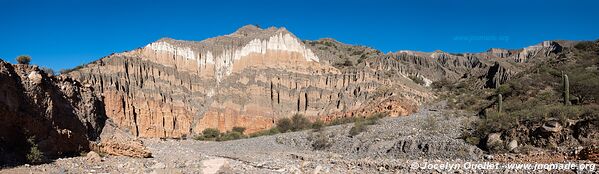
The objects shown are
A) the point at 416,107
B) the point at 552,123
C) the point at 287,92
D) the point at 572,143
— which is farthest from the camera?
the point at 287,92

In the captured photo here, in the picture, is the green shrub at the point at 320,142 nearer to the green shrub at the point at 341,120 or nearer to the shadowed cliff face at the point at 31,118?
the shadowed cliff face at the point at 31,118

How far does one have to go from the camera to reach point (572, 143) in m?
17.0

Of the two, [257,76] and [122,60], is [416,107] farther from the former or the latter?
[122,60]

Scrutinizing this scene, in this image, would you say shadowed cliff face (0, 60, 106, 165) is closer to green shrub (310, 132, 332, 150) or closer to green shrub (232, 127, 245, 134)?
green shrub (310, 132, 332, 150)

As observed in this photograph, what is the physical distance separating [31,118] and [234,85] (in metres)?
46.8

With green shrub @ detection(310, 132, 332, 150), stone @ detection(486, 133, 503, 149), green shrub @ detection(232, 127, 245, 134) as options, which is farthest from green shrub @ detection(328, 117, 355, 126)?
stone @ detection(486, 133, 503, 149)

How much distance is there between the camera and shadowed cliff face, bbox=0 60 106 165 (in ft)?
43.1

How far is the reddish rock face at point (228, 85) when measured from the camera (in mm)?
55312

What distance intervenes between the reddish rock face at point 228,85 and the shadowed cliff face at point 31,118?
3711cm

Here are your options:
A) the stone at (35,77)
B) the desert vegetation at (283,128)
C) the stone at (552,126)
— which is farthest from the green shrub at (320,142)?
the stone at (35,77)

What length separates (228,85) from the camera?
60.9 meters

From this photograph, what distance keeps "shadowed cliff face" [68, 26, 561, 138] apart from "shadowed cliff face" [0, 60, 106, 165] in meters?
36.8

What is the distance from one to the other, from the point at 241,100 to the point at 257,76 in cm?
387

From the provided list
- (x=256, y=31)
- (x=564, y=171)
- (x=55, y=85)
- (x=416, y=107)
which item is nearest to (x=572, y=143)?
(x=564, y=171)
